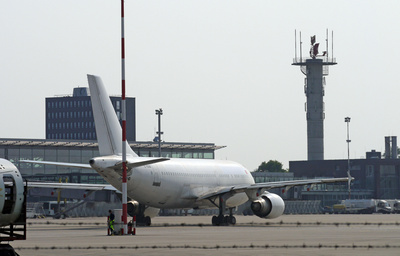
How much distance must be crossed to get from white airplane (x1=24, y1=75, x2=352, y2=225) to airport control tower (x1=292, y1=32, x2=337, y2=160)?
107217mm

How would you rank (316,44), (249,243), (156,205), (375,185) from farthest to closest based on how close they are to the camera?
(316,44) < (375,185) < (156,205) < (249,243)

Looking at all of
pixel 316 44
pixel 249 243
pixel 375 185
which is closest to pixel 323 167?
pixel 375 185

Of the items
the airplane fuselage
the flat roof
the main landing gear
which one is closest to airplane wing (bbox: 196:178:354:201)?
the main landing gear

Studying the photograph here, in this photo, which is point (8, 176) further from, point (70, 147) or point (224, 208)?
point (70, 147)

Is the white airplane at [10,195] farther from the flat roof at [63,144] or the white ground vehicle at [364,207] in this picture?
the white ground vehicle at [364,207]

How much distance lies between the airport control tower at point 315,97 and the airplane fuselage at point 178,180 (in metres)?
107

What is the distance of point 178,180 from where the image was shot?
63.7 m

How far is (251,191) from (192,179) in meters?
4.42

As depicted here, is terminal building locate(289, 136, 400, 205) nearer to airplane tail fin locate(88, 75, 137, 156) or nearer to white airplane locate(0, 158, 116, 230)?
airplane tail fin locate(88, 75, 137, 156)

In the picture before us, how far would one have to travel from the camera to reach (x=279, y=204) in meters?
66.9

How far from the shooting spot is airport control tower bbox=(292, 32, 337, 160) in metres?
179

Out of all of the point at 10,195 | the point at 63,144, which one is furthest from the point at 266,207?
the point at 63,144

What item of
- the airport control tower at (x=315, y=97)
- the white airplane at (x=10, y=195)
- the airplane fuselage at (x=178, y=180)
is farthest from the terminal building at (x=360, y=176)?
the white airplane at (x=10, y=195)

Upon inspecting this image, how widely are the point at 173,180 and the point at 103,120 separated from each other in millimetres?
8479
